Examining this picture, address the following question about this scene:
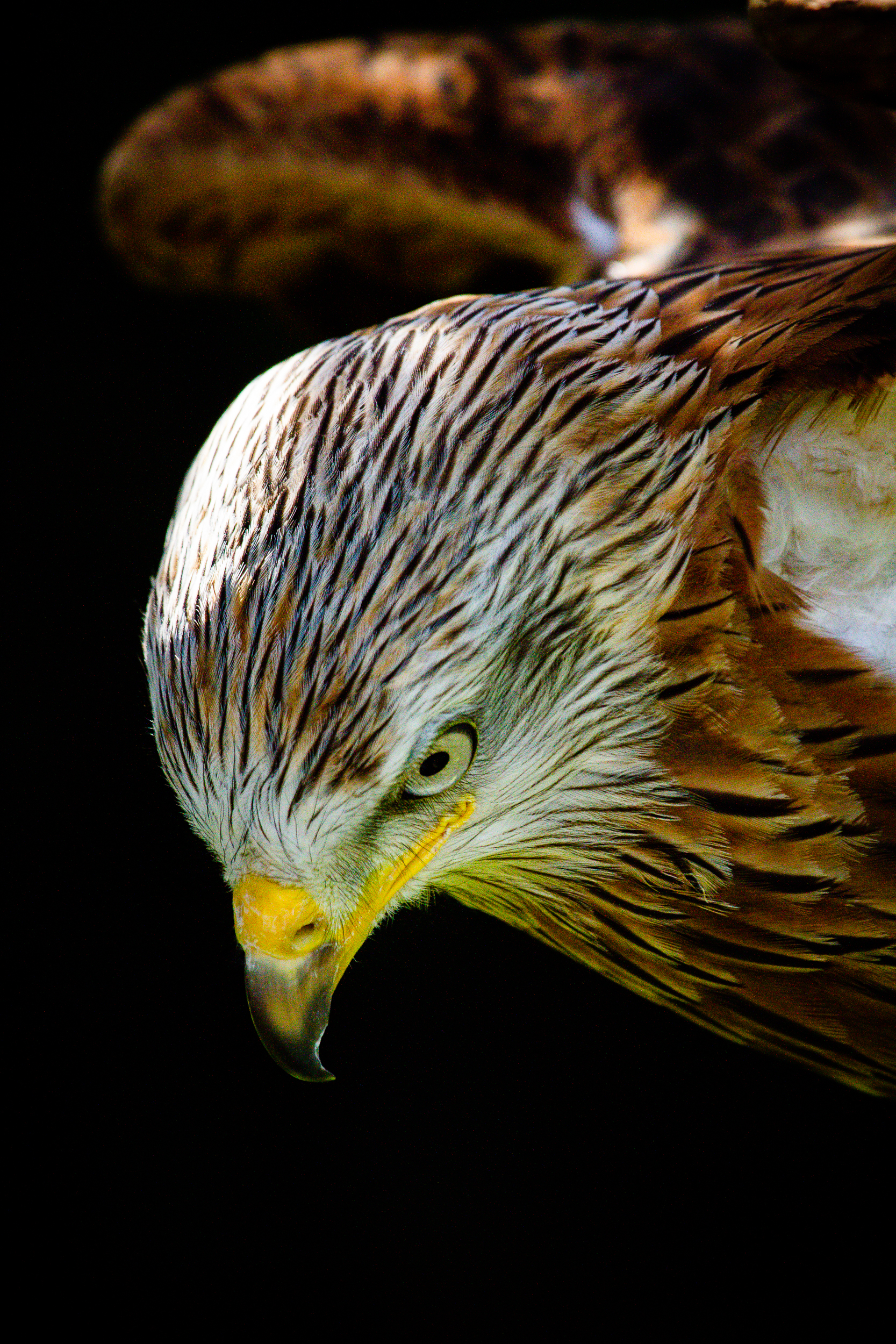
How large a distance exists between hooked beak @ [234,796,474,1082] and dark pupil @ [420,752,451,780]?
0.05 metres

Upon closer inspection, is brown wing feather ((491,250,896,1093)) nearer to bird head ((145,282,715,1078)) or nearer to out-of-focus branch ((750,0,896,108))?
bird head ((145,282,715,1078))

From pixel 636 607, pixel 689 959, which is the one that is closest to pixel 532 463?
pixel 636 607

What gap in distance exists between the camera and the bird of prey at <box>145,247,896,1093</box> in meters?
0.78

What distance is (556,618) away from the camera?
2.77 feet

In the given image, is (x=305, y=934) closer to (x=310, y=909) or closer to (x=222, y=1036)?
(x=310, y=909)

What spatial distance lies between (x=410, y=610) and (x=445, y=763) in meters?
0.13

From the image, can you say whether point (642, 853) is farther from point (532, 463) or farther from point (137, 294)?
point (137, 294)

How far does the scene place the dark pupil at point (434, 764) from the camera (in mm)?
828

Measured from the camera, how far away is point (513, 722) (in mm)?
858

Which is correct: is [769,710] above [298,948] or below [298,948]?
above

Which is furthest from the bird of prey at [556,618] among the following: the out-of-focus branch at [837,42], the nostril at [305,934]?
the out-of-focus branch at [837,42]

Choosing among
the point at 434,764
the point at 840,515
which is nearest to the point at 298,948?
the point at 434,764

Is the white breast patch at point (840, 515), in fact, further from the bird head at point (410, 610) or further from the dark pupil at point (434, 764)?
the dark pupil at point (434, 764)

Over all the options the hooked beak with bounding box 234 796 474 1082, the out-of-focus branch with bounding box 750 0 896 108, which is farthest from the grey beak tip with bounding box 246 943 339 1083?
the out-of-focus branch with bounding box 750 0 896 108
